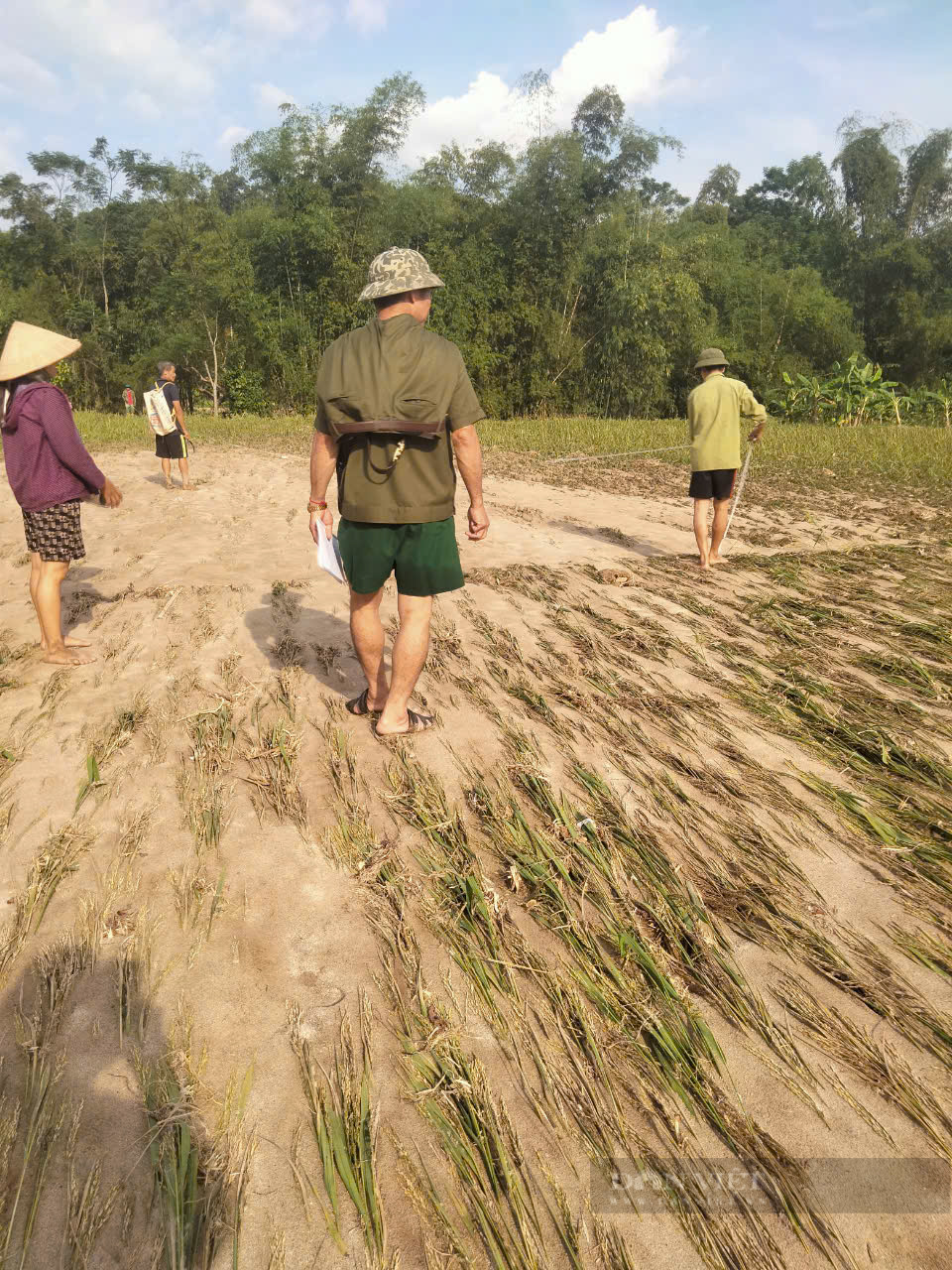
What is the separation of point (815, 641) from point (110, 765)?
140 inches

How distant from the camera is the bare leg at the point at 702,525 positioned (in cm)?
614

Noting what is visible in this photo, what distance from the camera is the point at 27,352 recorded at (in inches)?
153

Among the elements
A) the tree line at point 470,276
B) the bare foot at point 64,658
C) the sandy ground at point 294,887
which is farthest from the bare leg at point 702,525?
the tree line at point 470,276

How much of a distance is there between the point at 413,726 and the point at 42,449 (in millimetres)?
2424

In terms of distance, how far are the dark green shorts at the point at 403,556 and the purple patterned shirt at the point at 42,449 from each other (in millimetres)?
1802

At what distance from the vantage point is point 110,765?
3010 millimetres

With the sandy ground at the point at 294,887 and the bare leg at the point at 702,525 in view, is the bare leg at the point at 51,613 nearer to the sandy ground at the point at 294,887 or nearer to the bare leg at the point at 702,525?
the sandy ground at the point at 294,887

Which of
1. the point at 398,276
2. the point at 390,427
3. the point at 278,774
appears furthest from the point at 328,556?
the point at 398,276

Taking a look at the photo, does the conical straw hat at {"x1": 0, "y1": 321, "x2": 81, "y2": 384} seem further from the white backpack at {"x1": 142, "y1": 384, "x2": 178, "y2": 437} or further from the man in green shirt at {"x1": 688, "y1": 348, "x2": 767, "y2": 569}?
the white backpack at {"x1": 142, "y1": 384, "x2": 178, "y2": 437}

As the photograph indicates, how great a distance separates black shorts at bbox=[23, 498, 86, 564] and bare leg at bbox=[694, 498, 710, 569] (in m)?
4.29

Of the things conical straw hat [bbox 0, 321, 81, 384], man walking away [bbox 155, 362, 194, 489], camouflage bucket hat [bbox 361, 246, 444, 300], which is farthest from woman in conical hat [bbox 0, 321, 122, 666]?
man walking away [bbox 155, 362, 194, 489]

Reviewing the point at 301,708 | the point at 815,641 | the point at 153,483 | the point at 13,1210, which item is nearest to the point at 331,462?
the point at 301,708

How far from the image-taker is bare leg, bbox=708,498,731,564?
6234 mm

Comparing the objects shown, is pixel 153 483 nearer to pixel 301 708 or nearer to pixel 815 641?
pixel 301 708
